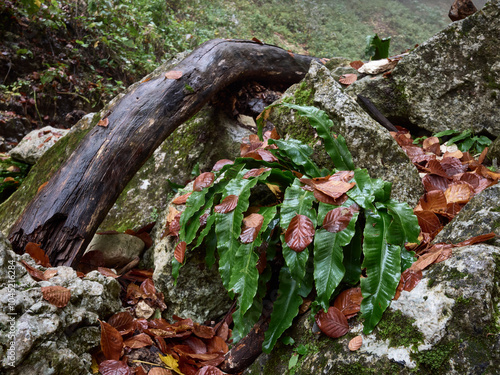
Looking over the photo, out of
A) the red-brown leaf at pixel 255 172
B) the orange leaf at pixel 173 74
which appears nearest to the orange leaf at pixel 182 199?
the red-brown leaf at pixel 255 172

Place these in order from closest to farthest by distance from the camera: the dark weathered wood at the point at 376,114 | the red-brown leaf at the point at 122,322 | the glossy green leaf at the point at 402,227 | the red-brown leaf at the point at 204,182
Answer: the glossy green leaf at the point at 402,227, the red-brown leaf at the point at 122,322, the red-brown leaf at the point at 204,182, the dark weathered wood at the point at 376,114

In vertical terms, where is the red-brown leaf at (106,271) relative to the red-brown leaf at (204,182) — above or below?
below

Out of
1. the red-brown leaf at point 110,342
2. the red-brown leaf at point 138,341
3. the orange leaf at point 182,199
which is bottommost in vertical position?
the red-brown leaf at point 138,341

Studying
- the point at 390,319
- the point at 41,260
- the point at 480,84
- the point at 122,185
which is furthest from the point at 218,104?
the point at 390,319

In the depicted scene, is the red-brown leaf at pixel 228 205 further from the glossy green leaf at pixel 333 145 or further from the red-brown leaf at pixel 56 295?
the red-brown leaf at pixel 56 295

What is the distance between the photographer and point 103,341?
200cm

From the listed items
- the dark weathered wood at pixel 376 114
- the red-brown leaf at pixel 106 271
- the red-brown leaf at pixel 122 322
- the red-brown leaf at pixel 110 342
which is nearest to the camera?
the red-brown leaf at pixel 110 342

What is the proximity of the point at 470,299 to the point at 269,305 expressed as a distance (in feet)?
3.69

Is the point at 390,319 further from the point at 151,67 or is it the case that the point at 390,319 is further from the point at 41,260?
the point at 151,67

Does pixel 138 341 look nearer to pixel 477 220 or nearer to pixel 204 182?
pixel 204 182

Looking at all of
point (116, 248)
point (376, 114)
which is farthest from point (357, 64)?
point (116, 248)

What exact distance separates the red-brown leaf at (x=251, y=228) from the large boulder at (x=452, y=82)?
2774mm

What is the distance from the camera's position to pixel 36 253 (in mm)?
2449

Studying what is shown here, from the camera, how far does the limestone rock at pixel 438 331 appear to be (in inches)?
56.7
